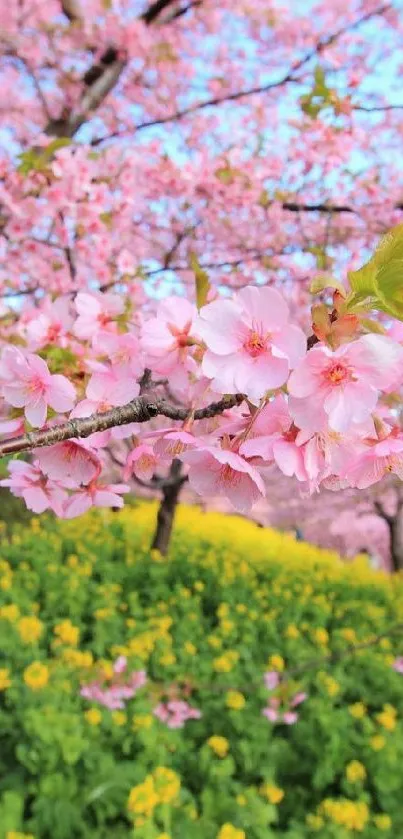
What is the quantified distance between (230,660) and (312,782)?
956 millimetres

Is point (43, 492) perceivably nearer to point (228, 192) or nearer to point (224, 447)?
point (224, 447)

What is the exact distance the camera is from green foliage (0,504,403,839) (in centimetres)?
294

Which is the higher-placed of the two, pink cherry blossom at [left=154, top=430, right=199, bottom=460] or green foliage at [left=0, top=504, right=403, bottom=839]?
pink cherry blossom at [left=154, top=430, right=199, bottom=460]

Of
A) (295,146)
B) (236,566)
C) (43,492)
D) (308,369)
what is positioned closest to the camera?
(308,369)

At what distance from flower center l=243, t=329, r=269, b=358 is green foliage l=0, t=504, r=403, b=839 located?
2.22 m

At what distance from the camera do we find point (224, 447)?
93 cm

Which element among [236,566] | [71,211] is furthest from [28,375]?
[236,566]

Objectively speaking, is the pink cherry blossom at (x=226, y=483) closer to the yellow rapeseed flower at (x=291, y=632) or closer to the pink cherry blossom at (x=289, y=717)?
the pink cherry blossom at (x=289, y=717)

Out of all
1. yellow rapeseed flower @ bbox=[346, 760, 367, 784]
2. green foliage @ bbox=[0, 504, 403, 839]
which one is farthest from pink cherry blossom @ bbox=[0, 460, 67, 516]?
yellow rapeseed flower @ bbox=[346, 760, 367, 784]

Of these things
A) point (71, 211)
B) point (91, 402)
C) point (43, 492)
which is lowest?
point (71, 211)

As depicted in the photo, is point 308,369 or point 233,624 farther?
point 233,624

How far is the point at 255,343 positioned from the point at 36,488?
54cm

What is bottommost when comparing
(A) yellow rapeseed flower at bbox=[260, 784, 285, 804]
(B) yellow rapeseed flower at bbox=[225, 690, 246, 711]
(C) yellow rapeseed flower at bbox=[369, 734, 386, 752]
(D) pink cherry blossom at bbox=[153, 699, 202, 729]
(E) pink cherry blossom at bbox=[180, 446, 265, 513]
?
(C) yellow rapeseed flower at bbox=[369, 734, 386, 752]

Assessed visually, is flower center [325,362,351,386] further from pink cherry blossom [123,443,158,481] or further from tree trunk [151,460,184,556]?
tree trunk [151,460,184,556]
